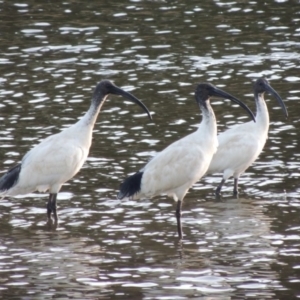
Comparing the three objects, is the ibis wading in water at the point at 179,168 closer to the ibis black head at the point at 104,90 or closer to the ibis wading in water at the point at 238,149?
the ibis black head at the point at 104,90

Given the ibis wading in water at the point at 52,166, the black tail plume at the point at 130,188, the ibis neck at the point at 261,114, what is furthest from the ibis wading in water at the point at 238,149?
the ibis wading in water at the point at 52,166

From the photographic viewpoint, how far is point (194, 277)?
1086 centimetres

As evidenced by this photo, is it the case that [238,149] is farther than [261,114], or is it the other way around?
[261,114]

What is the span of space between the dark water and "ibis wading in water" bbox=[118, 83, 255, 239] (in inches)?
16.5

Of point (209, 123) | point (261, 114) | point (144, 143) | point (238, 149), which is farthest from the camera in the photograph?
point (144, 143)

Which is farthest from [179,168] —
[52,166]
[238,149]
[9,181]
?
[238,149]

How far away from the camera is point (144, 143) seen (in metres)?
16.6

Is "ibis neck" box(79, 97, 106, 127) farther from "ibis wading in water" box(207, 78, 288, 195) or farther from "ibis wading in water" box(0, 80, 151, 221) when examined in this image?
"ibis wading in water" box(207, 78, 288, 195)

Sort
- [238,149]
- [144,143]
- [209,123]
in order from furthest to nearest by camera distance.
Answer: [144,143] → [238,149] → [209,123]

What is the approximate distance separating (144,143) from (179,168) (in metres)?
3.85

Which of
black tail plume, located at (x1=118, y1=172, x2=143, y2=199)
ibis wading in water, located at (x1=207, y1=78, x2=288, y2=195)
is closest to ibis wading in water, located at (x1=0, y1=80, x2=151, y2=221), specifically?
black tail plume, located at (x1=118, y1=172, x2=143, y2=199)

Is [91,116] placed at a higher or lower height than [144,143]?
higher

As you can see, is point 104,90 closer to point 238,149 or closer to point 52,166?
point 52,166

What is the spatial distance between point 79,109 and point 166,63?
3189mm
